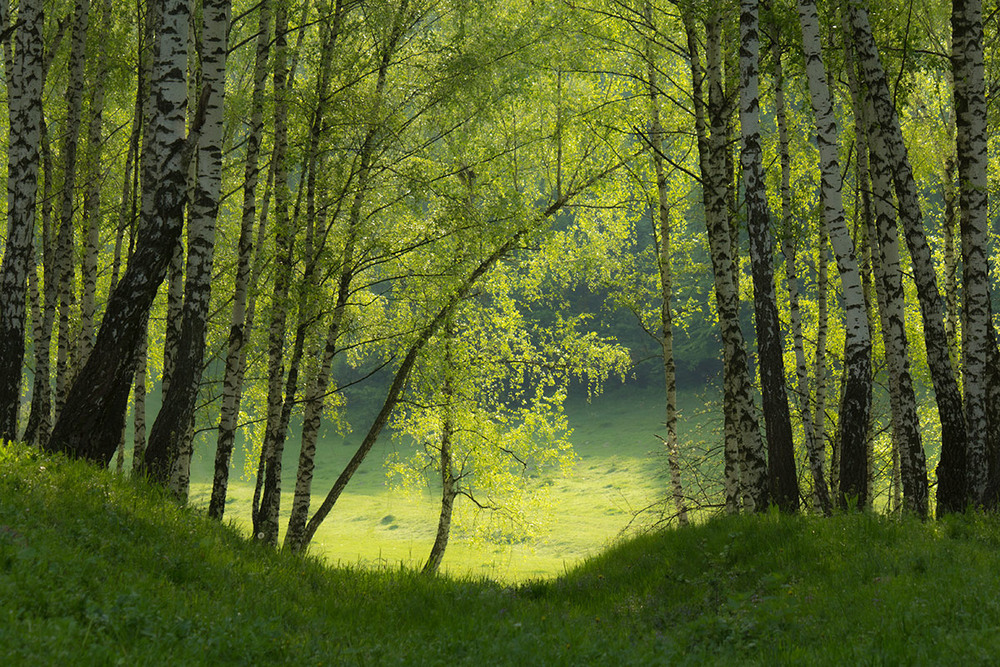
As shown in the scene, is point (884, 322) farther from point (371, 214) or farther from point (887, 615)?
point (371, 214)

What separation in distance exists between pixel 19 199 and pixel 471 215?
6743 millimetres

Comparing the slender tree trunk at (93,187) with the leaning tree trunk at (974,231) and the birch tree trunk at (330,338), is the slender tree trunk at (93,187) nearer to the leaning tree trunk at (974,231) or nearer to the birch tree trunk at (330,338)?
the birch tree trunk at (330,338)

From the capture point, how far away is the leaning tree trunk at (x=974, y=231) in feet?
29.0

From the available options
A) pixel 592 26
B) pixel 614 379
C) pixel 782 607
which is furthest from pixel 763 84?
pixel 614 379

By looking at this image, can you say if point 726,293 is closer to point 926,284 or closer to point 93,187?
point 926,284

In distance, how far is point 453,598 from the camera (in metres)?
6.76

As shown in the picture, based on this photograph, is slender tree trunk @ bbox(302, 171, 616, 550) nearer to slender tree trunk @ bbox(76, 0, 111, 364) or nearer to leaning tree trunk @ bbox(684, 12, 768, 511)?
leaning tree trunk @ bbox(684, 12, 768, 511)

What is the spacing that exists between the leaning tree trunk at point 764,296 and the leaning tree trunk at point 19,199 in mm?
8498

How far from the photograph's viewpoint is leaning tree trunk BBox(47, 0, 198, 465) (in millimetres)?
7098

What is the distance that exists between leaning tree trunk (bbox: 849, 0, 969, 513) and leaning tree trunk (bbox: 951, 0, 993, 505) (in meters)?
0.16

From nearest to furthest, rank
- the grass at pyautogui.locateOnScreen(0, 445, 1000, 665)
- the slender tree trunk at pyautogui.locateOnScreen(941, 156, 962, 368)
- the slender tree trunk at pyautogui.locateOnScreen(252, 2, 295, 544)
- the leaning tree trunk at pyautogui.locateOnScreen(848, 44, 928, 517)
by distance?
the grass at pyautogui.locateOnScreen(0, 445, 1000, 665) < the leaning tree trunk at pyautogui.locateOnScreen(848, 44, 928, 517) < the slender tree trunk at pyautogui.locateOnScreen(252, 2, 295, 544) < the slender tree trunk at pyautogui.locateOnScreen(941, 156, 962, 368)

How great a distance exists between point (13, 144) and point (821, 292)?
533 inches

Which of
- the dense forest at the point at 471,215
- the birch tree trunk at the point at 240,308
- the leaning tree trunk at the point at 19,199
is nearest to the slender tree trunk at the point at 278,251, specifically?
the dense forest at the point at 471,215

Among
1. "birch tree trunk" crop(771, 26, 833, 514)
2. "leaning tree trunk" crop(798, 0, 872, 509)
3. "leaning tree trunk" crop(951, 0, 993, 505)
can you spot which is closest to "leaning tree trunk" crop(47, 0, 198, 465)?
"leaning tree trunk" crop(798, 0, 872, 509)
